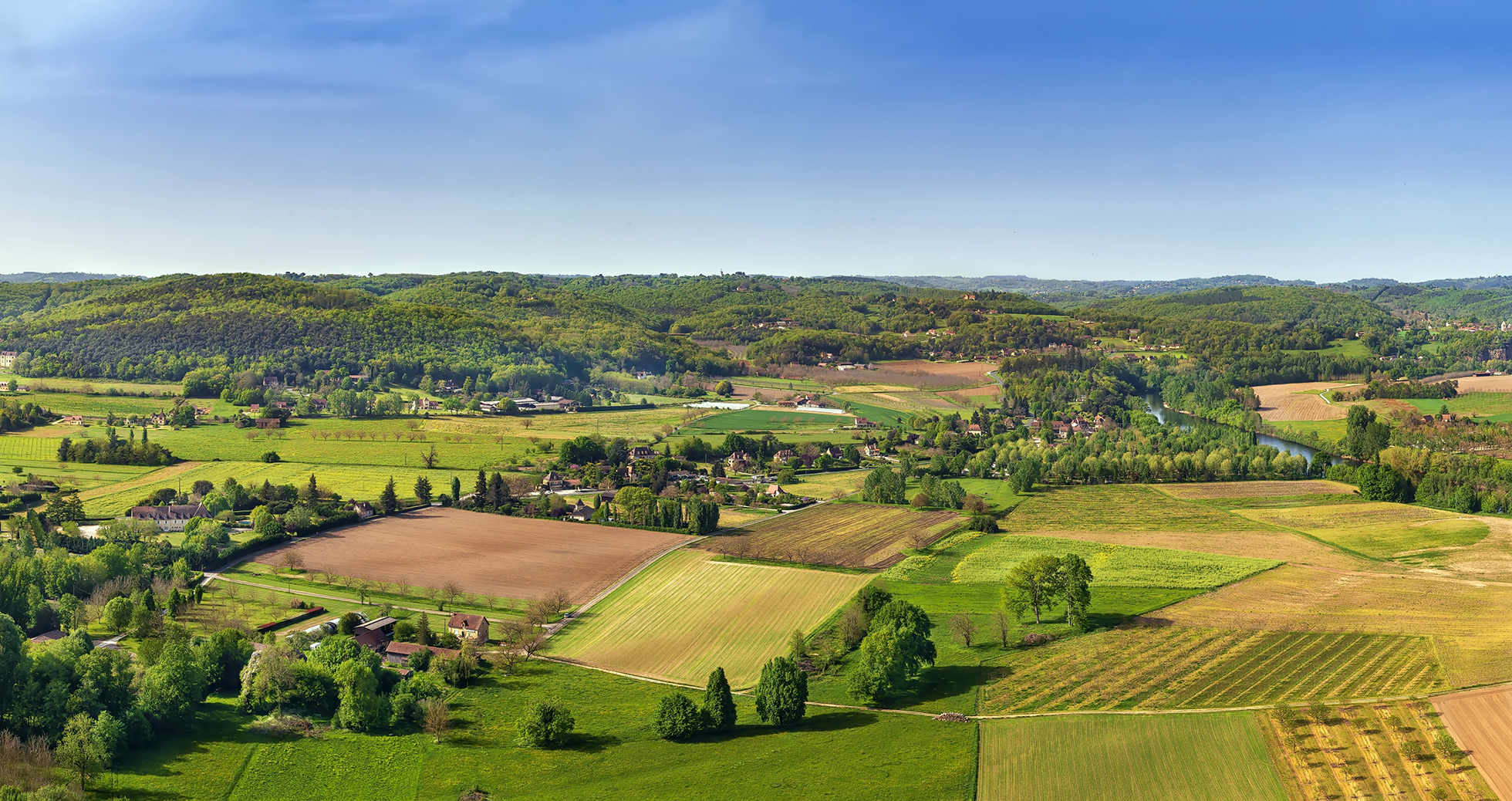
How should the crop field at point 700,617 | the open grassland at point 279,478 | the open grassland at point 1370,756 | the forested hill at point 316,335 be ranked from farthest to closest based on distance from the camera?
1. the forested hill at point 316,335
2. the open grassland at point 279,478
3. the crop field at point 700,617
4. the open grassland at point 1370,756

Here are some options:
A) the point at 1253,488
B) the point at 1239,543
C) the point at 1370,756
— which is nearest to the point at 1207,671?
the point at 1370,756

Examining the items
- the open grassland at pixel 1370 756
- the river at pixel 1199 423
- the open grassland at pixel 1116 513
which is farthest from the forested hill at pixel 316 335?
the open grassland at pixel 1370 756

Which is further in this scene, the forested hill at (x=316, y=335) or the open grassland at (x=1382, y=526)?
Result: the forested hill at (x=316, y=335)

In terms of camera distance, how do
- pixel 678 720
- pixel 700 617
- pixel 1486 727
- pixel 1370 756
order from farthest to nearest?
pixel 700 617
pixel 678 720
pixel 1486 727
pixel 1370 756

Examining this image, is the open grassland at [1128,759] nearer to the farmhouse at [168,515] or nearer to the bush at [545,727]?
the bush at [545,727]

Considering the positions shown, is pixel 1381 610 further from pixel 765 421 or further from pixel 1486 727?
pixel 765 421
